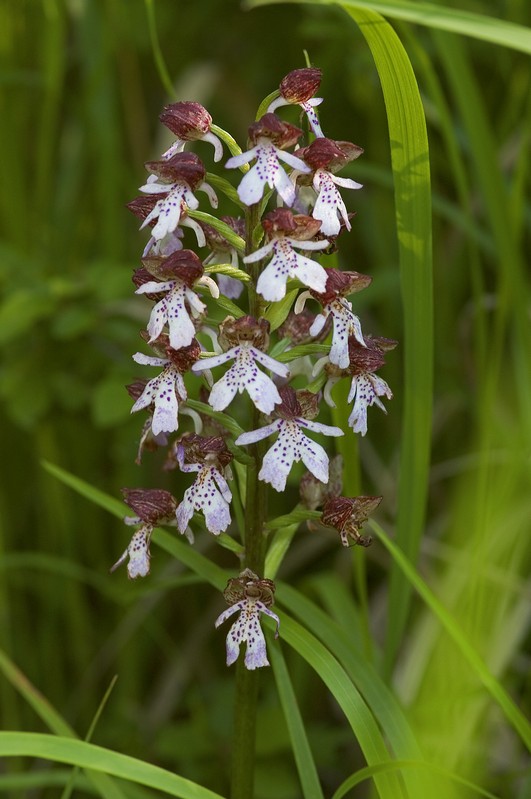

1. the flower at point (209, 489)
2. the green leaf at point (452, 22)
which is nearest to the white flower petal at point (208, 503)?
the flower at point (209, 489)

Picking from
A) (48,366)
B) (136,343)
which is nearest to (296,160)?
(136,343)

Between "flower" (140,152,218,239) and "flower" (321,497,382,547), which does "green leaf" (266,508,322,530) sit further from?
"flower" (140,152,218,239)

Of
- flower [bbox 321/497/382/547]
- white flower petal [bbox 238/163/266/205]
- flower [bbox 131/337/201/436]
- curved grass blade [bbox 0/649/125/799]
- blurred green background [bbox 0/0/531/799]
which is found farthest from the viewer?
blurred green background [bbox 0/0/531/799]

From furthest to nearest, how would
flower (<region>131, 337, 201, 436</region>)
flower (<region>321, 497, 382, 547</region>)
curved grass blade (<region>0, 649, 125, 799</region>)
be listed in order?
curved grass blade (<region>0, 649, 125, 799</region>), flower (<region>321, 497, 382, 547</region>), flower (<region>131, 337, 201, 436</region>)

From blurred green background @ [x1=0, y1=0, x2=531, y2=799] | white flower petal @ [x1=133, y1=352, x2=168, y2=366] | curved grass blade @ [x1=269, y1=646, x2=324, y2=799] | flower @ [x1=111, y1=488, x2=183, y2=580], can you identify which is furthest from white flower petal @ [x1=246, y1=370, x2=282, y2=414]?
blurred green background @ [x1=0, y1=0, x2=531, y2=799]

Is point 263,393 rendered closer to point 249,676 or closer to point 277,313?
point 277,313

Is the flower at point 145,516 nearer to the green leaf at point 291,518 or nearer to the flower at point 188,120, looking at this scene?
the green leaf at point 291,518

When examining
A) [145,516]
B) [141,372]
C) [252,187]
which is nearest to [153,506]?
[145,516]

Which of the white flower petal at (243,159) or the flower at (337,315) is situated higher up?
the white flower petal at (243,159)

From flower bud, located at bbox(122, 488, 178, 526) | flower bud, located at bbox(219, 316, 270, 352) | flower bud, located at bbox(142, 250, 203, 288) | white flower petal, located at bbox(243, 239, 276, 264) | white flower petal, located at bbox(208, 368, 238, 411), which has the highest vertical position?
flower bud, located at bbox(142, 250, 203, 288)
